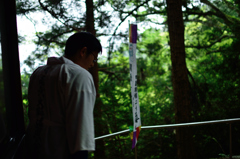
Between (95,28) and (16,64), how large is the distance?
19.9 feet

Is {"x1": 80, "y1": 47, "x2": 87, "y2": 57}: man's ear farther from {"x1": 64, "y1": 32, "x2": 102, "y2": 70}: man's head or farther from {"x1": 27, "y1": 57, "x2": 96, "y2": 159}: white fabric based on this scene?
{"x1": 27, "y1": 57, "x2": 96, "y2": 159}: white fabric

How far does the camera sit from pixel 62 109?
1197 millimetres

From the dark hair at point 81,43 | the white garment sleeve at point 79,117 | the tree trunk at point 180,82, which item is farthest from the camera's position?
the tree trunk at point 180,82

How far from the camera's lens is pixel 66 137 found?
119cm

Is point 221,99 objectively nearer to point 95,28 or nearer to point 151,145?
point 151,145

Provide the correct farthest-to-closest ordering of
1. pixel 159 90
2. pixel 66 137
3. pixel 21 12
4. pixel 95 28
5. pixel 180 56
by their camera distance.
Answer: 1. pixel 159 90
2. pixel 95 28
3. pixel 21 12
4. pixel 180 56
5. pixel 66 137

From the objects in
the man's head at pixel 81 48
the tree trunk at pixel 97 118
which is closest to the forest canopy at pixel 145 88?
the tree trunk at pixel 97 118

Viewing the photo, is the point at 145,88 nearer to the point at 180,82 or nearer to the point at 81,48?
the point at 180,82

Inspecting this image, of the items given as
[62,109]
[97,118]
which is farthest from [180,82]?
[62,109]

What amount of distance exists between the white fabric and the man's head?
12 cm

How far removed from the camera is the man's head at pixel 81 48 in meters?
1.37

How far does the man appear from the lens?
3.69ft

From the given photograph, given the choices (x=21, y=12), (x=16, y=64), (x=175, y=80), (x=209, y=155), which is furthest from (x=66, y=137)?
(x=209, y=155)

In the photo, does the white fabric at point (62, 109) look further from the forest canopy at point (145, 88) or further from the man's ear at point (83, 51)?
the forest canopy at point (145, 88)
